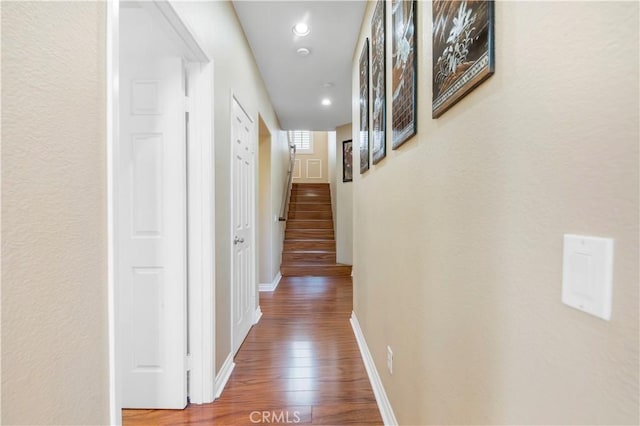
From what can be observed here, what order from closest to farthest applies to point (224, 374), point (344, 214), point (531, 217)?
point (531, 217) < point (224, 374) < point (344, 214)

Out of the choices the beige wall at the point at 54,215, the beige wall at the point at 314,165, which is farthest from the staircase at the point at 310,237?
the beige wall at the point at 54,215

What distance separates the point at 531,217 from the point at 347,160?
16.9 feet

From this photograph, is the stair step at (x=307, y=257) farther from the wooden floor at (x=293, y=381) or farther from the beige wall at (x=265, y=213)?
the wooden floor at (x=293, y=381)

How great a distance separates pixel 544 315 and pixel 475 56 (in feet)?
1.94

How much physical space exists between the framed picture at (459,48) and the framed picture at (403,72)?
0.20 m

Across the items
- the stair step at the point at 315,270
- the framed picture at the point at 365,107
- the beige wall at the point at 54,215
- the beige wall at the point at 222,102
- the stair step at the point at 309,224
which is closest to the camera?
the beige wall at the point at 54,215

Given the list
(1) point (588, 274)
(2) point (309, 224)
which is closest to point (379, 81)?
(1) point (588, 274)

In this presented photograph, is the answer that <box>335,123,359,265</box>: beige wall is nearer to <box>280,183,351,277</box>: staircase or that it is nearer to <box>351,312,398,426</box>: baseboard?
<box>280,183,351,277</box>: staircase

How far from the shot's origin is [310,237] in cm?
610

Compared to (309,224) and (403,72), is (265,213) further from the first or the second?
(403,72)

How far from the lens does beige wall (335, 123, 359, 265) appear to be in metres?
5.54

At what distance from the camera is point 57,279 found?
2.50ft

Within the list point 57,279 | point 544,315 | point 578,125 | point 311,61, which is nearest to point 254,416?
point 57,279

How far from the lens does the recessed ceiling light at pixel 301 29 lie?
8.15ft
